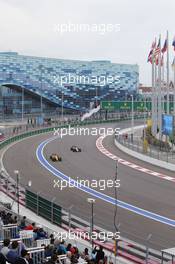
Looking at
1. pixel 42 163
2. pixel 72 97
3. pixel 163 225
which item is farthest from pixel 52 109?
pixel 163 225

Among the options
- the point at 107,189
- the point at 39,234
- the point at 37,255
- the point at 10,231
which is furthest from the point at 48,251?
the point at 107,189

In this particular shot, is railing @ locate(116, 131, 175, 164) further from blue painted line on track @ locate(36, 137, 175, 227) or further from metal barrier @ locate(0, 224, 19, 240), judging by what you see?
metal barrier @ locate(0, 224, 19, 240)

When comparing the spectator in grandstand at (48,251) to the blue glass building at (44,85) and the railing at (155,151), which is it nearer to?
the railing at (155,151)

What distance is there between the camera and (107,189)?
19859 millimetres

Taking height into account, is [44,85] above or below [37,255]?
above

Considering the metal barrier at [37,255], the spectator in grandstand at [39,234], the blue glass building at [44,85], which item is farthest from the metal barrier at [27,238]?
the blue glass building at [44,85]

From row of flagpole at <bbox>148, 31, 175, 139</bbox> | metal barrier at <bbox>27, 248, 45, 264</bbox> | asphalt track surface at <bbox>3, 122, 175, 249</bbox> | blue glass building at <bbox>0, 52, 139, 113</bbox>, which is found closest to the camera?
metal barrier at <bbox>27, 248, 45, 264</bbox>

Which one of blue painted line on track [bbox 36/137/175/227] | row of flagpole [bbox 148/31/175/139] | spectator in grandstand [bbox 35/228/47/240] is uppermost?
row of flagpole [bbox 148/31/175/139]

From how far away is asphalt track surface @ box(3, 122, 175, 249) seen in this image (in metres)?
14.0

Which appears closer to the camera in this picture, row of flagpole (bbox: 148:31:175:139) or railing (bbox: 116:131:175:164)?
railing (bbox: 116:131:175:164)

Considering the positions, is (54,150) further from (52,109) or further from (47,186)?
(52,109)

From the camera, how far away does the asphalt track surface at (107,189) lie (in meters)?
14.0

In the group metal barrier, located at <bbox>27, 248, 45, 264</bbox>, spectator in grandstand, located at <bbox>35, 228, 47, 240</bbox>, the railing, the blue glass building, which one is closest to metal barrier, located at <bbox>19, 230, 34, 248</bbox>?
spectator in grandstand, located at <bbox>35, 228, 47, 240</bbox>

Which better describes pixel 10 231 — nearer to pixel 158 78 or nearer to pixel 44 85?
pixel 158 78
